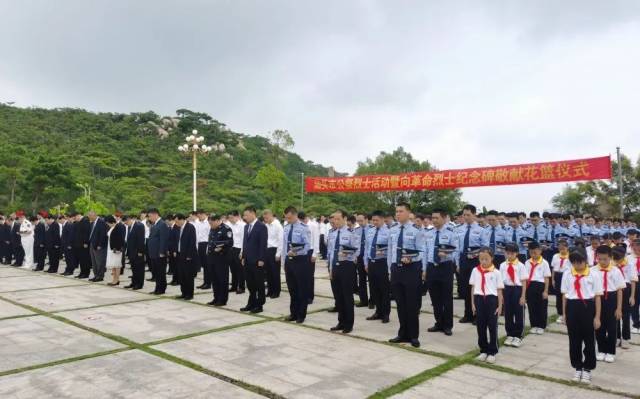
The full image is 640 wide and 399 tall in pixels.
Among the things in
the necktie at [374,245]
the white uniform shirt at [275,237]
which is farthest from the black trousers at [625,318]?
the white uniform shirt at [275,237]

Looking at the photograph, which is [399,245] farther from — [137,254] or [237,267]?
[137,254]

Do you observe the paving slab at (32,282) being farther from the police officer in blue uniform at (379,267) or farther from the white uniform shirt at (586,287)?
the white uniform shirt at (586,287)

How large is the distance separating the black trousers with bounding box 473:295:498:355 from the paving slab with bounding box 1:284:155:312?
21.4ft

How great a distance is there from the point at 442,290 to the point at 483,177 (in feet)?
37.9

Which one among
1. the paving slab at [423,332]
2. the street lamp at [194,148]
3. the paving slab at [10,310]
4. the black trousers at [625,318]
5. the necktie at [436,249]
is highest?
the street lamp at [194,148]

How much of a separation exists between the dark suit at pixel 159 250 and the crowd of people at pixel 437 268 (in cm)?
2

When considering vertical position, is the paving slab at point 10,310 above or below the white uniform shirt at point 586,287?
below

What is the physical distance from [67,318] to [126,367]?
298 cm

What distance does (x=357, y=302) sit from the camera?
907cm

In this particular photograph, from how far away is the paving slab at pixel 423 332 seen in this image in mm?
5701

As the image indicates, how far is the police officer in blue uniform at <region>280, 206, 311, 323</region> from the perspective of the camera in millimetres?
6941

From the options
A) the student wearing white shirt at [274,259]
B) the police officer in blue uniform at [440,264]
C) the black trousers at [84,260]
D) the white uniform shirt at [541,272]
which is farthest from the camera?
the black trousers at [84,260]

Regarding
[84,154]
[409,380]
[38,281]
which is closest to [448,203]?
[84,154]

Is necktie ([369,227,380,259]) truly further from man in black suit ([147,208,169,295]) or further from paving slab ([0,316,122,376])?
man in black suit ([147,208,169,295])
